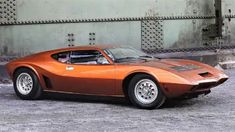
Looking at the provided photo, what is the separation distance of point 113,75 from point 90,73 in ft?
1.60

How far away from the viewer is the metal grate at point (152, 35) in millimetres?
13875

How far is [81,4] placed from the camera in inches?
512

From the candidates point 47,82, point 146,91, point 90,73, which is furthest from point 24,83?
point 146,91

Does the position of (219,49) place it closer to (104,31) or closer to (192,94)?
(104,31)

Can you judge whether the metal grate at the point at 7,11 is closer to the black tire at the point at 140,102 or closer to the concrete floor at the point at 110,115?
the concrete floor at the point at 110,115

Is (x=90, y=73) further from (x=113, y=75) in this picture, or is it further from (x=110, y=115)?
(x=110, y=115)

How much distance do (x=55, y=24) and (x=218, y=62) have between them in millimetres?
4987

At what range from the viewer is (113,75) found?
8922 millimetres

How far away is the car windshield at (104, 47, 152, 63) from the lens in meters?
9.23

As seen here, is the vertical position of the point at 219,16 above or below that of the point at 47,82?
above

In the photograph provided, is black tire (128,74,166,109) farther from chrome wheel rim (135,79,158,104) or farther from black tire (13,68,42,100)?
black tire (13,68,42,100)

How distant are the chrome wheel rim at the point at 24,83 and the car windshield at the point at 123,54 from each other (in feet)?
5.59

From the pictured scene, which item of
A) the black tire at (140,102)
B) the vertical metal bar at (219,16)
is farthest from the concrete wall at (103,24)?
the black tire at (140,102)

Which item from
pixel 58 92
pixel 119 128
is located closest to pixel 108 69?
pixel 58 92
